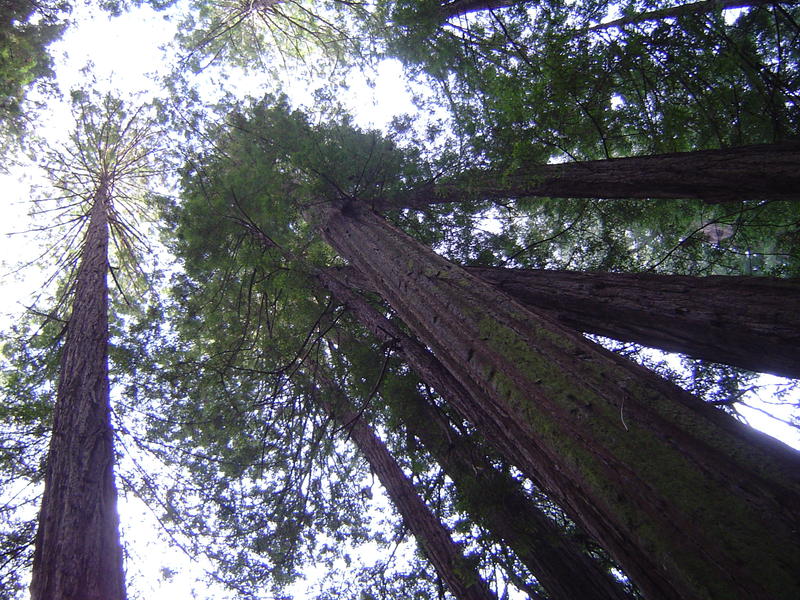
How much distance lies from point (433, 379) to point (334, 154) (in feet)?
9.13

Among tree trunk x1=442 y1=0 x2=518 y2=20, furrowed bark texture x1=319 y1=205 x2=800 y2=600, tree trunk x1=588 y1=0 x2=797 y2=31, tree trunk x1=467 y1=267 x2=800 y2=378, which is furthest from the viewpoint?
tree trunk x1=442 y1=0 x2=518 y2=20

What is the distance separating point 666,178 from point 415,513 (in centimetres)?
423

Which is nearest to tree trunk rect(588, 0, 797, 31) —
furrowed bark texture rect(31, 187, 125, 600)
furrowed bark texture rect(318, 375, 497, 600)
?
furrowed bark texture rect(318, 375, 497, 600)

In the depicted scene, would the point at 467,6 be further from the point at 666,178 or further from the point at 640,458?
the point at 640,458

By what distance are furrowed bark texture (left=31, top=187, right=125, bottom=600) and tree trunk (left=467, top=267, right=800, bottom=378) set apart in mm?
3687

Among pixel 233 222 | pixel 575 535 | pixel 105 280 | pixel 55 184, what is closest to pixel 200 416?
pixel 105 280

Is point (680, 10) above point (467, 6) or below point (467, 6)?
below

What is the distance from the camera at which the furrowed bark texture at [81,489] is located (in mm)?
2861

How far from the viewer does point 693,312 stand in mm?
3004

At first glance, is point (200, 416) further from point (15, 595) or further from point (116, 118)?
point (116, 118)

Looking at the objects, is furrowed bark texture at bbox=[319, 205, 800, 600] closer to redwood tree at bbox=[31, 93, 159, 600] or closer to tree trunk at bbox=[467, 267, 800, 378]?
tree trunk at bbox=[467, 267, 800, 378]

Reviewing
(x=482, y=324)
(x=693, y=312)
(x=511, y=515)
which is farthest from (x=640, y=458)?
(x=511, y=515)

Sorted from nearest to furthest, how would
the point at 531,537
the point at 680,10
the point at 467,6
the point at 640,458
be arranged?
the point at 640,458
the point at 531,537
the point at 680,10
the point at 467,6

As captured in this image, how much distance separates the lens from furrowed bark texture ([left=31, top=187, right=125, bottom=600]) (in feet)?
9.39
